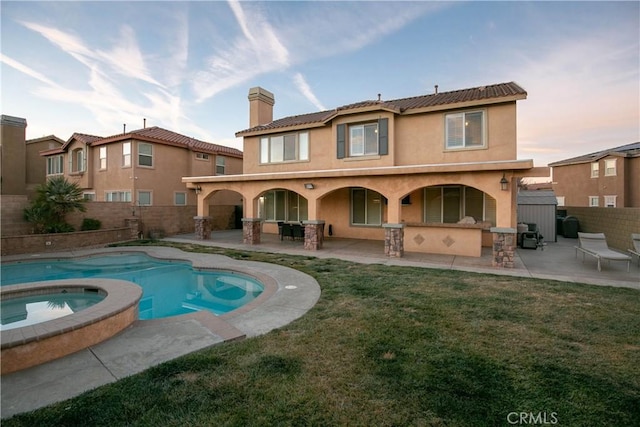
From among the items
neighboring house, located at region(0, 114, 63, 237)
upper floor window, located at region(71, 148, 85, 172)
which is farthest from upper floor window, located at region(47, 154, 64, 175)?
upper floor window, located at region(71, 148, 85, 172)

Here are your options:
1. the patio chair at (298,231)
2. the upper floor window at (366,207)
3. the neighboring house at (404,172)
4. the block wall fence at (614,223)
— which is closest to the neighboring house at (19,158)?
the neighboring house at (404,172)

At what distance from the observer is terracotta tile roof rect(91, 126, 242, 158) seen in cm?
1912

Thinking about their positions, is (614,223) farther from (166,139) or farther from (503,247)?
(166,139)

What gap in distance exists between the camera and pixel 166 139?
20.5 meters

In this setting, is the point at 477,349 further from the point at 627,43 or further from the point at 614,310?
the point at 627,43

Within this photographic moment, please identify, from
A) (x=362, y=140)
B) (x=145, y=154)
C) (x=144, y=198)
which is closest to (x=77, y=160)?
(x=145, y=154)

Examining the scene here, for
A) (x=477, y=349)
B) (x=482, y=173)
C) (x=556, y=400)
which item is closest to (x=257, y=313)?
(x=477, y=349)

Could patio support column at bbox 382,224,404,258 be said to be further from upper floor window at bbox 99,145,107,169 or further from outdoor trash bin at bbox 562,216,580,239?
upper floor window at bbox 99,145,107,169

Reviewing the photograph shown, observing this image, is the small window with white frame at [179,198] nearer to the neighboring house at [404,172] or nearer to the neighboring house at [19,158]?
the neighboring house at [404,172]

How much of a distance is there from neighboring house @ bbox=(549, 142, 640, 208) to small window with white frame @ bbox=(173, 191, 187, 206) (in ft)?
119

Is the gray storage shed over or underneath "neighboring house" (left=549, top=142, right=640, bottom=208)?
underneath

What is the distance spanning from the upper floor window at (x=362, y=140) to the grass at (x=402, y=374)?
9599 millimetres

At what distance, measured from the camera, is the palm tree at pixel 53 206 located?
1381 cm

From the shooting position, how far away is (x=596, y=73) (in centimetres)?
1381
